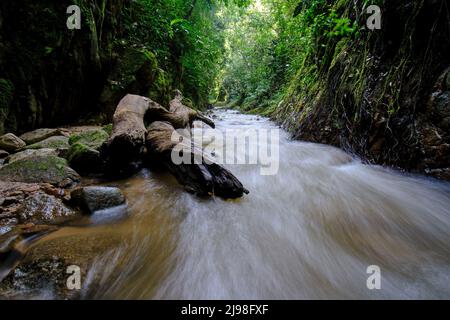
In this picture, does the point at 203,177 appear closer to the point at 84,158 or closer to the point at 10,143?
the point at 84,158

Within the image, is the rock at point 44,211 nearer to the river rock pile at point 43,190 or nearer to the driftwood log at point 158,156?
the river rock pile at point 43,190

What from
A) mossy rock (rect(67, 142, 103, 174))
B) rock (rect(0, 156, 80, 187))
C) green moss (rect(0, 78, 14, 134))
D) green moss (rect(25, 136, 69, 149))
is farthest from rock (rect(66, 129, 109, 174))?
green moss (rect(0, 78, 14, 134))

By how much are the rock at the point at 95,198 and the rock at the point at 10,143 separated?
148 cm

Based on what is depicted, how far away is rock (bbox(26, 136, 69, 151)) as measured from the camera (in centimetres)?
287

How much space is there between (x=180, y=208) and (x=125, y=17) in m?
5.59

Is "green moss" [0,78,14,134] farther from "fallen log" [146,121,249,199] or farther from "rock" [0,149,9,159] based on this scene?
"fallen log" [146,121,249,199]

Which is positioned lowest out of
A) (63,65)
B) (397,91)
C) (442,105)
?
(442,105)

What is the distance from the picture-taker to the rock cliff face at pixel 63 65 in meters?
2.90

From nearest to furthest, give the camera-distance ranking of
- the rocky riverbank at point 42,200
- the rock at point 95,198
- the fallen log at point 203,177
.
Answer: the rocky riverbank at point 42,200 < the rock at point 95,198 < the fallen log at point 203,177

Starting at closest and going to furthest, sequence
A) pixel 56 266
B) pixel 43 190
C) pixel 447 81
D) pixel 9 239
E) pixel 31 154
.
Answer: pixel 56 266
pixel 9 239
pixel 43 190
pixel 447 81
pixel 31 154

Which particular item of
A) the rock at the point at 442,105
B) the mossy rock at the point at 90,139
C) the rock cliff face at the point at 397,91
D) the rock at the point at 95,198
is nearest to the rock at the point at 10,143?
the mossy rock at the point at 90,139

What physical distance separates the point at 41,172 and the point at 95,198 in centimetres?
81

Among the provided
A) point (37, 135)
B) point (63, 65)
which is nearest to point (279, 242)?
point (37, 135)

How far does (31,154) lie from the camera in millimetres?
2602
